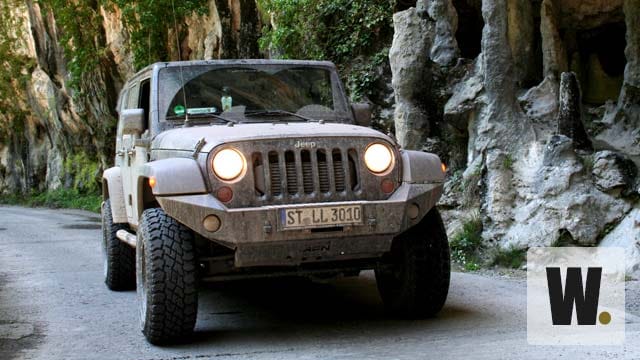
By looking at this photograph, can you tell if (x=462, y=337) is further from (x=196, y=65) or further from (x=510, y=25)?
(x=510, y=25)

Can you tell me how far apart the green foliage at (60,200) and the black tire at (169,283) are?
2098 centimetres

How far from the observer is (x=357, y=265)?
5.79 meters

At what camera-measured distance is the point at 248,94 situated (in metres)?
6.70

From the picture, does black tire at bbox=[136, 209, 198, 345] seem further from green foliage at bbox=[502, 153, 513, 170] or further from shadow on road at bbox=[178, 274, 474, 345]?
green foliage at bbox=[502, 153, 513, 170]

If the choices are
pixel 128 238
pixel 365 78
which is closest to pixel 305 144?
pixel 128 238

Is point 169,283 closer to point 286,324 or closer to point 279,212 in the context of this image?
point 279,212

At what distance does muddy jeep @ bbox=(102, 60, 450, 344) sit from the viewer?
5.27 meters

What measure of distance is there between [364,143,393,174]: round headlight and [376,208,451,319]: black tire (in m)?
0.58

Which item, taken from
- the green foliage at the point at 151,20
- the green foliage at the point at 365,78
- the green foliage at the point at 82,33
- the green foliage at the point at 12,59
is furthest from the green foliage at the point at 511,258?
the green foliage at the point at 12,59

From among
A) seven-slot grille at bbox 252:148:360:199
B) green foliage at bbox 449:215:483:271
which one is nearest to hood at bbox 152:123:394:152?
A: seven-slot grille at bbox 252:148:360:199

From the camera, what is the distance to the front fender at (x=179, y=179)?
Answer: 5277 mm

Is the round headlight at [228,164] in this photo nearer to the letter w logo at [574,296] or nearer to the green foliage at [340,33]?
the letter w logo at [574,296]

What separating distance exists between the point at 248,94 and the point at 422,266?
2070mm

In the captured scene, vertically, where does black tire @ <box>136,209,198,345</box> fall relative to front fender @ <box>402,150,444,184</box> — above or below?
below
